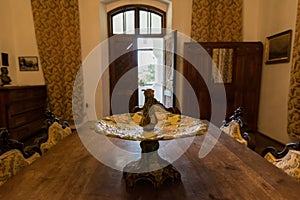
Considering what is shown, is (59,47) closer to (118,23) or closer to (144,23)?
(118,23)

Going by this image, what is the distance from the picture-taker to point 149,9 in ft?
17.8

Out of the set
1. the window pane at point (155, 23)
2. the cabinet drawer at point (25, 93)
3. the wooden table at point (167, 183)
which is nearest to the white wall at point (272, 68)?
the window pane at point (155, 23)

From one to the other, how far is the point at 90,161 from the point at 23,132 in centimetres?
331

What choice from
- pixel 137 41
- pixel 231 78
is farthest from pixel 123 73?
pixel 231 78

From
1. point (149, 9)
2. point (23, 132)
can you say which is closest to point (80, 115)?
point (23, 132)

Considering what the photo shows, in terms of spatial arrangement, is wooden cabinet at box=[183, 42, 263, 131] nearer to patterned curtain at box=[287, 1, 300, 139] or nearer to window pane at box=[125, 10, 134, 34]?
patterned curtain at box=[287, 1, 300, 139]

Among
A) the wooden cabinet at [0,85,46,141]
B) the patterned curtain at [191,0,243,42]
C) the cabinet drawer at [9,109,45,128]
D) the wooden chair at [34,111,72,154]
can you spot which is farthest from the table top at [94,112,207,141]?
the patterned curtain at [191,0,243,42]

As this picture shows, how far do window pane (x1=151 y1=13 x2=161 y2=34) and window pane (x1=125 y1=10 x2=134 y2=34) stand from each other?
477mm

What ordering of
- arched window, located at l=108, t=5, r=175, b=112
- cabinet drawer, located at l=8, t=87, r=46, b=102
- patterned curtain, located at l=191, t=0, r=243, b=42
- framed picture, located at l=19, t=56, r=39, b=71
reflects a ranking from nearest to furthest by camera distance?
cabinet drawer, located at l=8, t=87, r=46, b=102 → patterned curtain, located at l=191, t=0, r=243, b=42 → framed picture, located at l=19, t=56, r=39, b=71 → arched window, located at l=108, t=5, r=175, b=112

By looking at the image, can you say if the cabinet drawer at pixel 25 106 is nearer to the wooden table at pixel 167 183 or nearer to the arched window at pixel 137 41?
the arched window at pixel 137 41

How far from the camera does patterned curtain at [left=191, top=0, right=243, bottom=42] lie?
184 inches

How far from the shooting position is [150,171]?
111 centimetres

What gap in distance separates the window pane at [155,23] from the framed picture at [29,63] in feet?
8.89

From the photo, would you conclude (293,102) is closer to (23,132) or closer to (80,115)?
(80,115)
